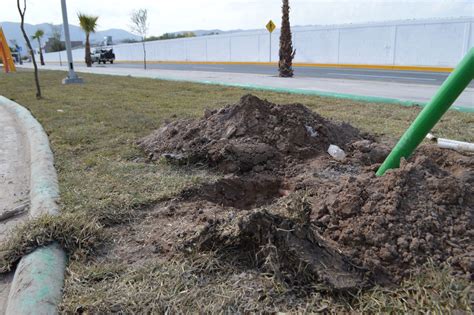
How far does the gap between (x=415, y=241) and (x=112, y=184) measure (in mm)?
2656

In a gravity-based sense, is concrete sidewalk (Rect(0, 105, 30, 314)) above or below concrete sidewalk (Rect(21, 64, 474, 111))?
below

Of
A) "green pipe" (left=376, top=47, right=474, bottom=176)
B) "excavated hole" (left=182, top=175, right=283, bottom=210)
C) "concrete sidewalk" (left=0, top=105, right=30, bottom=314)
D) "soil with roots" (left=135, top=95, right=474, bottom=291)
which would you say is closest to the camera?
"soil with roots" (left=135, top=95, right=474, bottom=291)

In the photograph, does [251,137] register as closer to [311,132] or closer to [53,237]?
[311,132]

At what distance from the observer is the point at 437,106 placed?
263cm

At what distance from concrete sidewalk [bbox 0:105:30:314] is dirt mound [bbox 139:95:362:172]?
4.56ft

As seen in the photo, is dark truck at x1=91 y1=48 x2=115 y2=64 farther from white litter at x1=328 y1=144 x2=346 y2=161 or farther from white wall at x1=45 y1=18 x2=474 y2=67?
white litter at x1=328 y1=144 x2=346 y2=161

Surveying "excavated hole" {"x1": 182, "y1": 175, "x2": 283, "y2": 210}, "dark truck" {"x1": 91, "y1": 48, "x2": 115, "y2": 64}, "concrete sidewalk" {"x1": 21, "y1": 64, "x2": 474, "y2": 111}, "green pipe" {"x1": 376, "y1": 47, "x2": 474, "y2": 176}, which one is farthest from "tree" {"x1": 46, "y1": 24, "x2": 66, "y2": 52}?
"green pipe" {"x1": 376, "y1": 47, "x2": 474, "y2": 176}

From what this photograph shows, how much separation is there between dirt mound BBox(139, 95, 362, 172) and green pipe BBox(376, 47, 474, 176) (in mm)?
1323

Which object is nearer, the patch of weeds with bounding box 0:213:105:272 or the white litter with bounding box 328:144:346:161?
the patch of weeds with bounding box 0:213:105:272

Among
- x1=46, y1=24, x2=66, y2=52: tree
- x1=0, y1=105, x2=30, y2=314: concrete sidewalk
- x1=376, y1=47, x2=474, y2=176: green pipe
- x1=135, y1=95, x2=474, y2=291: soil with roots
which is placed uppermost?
x1=46, y1=24, x2=66, y2=52: tree

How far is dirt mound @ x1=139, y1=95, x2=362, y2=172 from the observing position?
4.09m

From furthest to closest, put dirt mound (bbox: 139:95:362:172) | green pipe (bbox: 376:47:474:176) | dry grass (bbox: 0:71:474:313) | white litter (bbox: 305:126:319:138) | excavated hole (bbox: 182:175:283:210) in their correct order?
white litter (bbox: 305:126:319:138) < dirt mound (bbox: 139:95:362:172) < excavated hole (bbox: 182:175:283:210) < green pipe (bbox: 376:47:474:176) < dry grass (bbox: 0:71:474:313)

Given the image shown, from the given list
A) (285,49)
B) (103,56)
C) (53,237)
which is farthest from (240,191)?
(103,56)

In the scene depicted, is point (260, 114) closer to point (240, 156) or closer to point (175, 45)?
point (240, 156)
